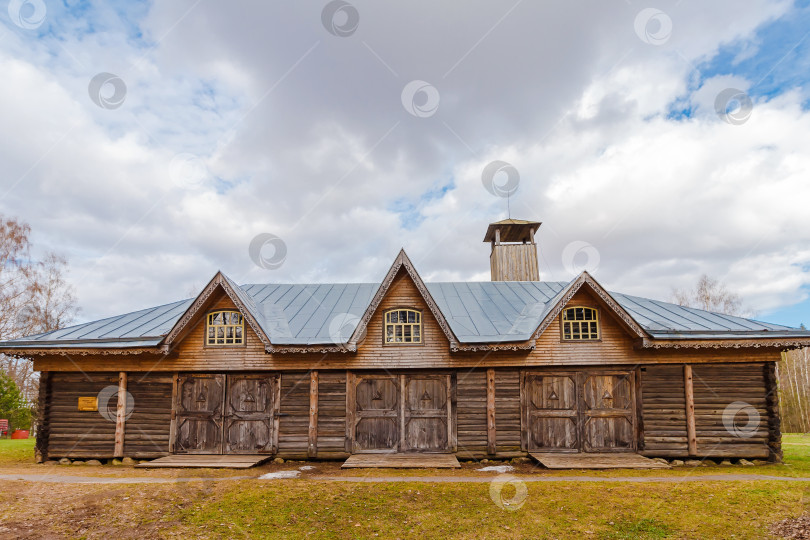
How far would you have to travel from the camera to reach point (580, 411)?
1681cm

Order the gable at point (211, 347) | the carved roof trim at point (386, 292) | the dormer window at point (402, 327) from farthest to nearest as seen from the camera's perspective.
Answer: the dormer window at point (402, 327), the gable at point (211, 347), the carved roof trim at point (386, 292)

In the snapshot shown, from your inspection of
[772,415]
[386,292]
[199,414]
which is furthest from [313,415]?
[772,415]

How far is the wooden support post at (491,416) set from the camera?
1653 centimetres

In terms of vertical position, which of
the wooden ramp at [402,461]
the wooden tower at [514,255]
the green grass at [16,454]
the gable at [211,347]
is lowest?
the green grass at [16,454]

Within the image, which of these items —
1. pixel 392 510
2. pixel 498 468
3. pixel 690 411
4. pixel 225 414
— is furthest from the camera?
pixel 225 414

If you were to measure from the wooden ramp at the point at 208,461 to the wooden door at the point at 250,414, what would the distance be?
17.4 inches

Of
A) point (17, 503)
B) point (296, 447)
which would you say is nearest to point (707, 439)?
point (296, 447)

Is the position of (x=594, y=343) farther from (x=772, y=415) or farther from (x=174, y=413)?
(x=174, y=413)

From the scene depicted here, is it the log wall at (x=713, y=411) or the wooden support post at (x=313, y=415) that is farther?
the wooden support post at (x=313, y=415)

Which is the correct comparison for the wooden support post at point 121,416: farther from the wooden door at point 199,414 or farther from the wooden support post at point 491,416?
A: the wooden support post at point 491,416

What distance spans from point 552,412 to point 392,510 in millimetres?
8154

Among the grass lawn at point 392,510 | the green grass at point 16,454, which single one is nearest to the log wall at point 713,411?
the grass lawn at point 392,510

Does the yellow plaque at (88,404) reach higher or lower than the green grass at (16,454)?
higher

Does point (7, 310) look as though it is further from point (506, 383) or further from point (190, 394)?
point (506, 383)
